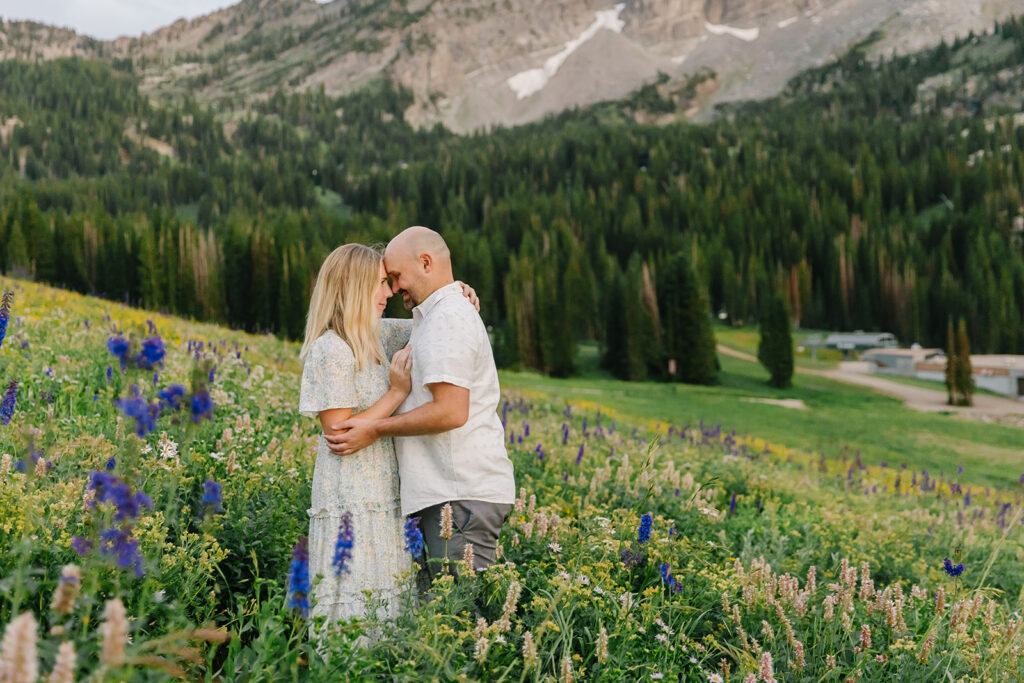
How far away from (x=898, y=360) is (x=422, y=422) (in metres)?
82.4

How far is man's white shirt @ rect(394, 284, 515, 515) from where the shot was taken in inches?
147

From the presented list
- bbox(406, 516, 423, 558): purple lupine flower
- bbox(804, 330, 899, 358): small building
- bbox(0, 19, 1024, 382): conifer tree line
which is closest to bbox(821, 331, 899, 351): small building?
bbox(804, 330, 899, 358): small building

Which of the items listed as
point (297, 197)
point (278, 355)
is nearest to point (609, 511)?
point (278, 355)

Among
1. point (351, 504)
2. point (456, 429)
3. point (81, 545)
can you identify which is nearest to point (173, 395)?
point (81, 545)

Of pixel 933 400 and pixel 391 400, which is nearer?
pixel 391 400

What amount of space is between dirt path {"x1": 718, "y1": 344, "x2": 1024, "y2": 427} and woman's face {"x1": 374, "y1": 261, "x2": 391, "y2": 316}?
52229 mm

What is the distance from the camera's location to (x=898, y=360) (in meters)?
73.8

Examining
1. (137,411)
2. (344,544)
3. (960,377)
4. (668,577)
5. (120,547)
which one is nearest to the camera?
(120,547)

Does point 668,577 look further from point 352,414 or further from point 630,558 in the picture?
point 352,414

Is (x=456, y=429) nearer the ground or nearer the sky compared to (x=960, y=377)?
nearer the sky

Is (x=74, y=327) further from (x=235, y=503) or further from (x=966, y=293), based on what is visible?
(x=966, y=293)

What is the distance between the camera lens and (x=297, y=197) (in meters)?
160

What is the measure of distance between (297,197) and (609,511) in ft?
545

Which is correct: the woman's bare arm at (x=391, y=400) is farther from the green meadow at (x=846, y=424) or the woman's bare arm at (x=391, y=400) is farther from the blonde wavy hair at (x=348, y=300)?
the green meadow at (x=846, y=424)
